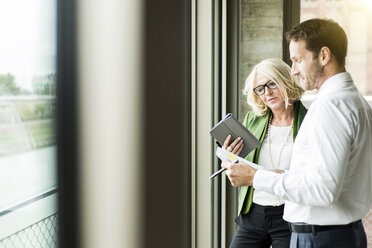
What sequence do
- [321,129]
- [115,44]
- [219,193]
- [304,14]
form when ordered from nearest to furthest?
[115,44] < [321,129] < [219,193] < [304,14]

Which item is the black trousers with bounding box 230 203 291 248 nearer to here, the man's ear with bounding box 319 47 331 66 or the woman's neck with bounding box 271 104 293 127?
the woman's neck with bounding box 271 104 293 127

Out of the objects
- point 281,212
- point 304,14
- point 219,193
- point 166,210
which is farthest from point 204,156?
point 304,14

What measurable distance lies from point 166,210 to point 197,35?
2.22 metres

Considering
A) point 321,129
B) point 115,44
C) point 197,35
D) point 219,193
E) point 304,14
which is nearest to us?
point 115,44

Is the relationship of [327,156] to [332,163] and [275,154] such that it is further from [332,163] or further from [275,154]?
[275,154]

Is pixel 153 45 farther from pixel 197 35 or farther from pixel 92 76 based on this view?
pixel 197 35

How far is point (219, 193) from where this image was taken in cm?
300

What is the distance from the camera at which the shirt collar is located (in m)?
1.41

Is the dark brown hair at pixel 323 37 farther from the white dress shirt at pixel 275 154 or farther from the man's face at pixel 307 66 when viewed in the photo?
the white dress shirt at pixel 275 154

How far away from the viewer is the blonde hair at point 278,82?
208 centimetres

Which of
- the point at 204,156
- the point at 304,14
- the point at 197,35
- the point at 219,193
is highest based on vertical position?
the point at 304,14

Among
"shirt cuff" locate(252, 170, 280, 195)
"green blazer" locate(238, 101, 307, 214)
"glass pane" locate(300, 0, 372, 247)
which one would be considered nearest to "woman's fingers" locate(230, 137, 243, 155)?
"green blazer" locate(238, 101, 307, 214)

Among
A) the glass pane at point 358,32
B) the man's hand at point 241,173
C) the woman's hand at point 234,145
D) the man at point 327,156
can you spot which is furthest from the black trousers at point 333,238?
the glass pane at point 358,32

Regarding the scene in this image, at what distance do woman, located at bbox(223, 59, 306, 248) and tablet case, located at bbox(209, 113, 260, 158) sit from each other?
23mm
